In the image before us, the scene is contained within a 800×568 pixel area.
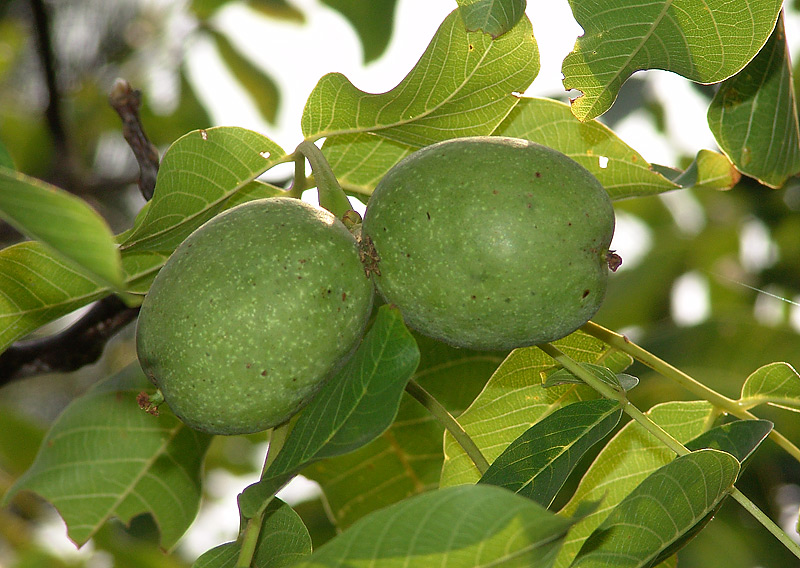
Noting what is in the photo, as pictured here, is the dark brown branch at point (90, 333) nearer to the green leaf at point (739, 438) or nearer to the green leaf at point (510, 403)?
the green leaf at point (510, 403)

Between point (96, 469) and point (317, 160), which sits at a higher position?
point (317, 160)

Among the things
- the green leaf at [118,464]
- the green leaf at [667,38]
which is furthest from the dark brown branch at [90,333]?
the green leaf at [667,38]

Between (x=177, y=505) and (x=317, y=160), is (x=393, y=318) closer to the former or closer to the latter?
(x=317, y=160)

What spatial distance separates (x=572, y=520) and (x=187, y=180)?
723 millimetres

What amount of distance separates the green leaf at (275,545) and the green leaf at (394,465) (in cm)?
48

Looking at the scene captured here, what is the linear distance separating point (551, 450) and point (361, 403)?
0.99ft

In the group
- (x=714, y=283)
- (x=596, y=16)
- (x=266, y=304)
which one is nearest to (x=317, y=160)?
(x=266, y=304)

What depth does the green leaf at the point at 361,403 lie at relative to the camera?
80 cm

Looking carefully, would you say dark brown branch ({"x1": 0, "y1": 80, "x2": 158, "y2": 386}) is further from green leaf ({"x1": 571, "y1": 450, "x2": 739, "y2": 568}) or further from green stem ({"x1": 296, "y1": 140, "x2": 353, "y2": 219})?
green leaf ({"x1": 571, "y1": 450, "x2": 739, "y2": 568})

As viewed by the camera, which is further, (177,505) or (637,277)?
(637,277)

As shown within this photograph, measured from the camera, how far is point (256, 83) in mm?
2568

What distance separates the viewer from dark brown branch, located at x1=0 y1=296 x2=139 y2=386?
145 cm

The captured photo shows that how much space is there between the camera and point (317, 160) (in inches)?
45.2

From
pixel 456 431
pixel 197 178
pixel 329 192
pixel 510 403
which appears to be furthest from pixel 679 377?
pixel 197 178
